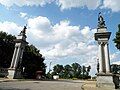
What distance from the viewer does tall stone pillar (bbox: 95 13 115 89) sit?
23344mm

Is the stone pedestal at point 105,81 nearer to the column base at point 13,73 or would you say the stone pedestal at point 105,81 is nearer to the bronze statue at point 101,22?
the bronze statue at point 101,22

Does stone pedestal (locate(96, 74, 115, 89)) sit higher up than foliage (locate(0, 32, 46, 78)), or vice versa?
foliage (locate(0, 32, 46, 78))

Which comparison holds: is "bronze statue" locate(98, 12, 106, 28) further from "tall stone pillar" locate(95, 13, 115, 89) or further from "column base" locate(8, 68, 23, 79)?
"column base" locate(8, 68, 23, 79)

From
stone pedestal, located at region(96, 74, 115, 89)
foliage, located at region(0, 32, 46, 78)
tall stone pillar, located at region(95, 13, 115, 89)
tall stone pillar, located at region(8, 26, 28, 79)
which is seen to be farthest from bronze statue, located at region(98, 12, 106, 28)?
foliage, located at region(0, 32, 46, 78)

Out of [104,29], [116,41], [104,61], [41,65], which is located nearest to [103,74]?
[104,61]

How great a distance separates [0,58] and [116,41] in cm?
2756

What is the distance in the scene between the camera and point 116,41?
41031 mm

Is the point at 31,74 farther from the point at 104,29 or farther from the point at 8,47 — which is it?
the point at 104,29

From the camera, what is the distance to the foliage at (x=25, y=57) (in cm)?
4975

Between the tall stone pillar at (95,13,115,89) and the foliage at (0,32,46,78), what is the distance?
2582 centimetres

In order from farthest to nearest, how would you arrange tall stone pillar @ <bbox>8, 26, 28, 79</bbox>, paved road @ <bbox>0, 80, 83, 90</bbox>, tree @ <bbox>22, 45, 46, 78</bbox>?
tree @ <bbox>22, 45, 46, 78</bbox>
tall stone pillar @ <bbox>8, 26, 28, 79</bbox>
paved road @ <bbox>0, 80, 83, 90</bbox>

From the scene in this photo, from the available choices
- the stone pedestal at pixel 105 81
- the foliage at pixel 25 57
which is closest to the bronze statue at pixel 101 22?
the stone pedestal at pixel 105 81

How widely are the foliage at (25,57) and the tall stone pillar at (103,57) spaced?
25.8m

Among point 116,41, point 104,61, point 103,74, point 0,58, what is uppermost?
point 116,41
